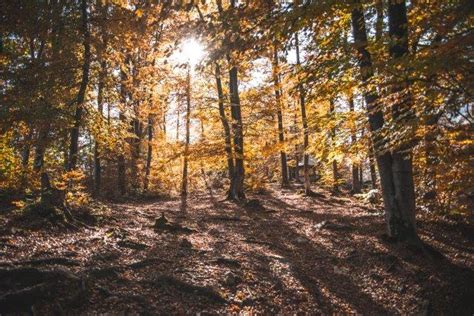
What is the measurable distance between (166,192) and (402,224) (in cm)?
1529

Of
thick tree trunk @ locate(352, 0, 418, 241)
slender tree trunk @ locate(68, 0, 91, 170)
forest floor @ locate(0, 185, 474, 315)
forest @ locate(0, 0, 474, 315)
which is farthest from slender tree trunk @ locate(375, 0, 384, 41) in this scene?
slender tree trunk @ locate(68, 0, 91, 170)

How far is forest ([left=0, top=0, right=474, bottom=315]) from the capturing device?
217 inches

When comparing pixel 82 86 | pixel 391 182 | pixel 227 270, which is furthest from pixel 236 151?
pixel 227 270

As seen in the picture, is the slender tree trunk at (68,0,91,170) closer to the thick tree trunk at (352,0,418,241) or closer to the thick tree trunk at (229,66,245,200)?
the thick tree trunk at (352,0,418,241)

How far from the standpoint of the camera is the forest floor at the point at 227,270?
5.46 m

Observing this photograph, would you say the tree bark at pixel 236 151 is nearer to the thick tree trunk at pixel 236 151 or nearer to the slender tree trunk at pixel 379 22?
the thick tree trunk at pixel 236 151

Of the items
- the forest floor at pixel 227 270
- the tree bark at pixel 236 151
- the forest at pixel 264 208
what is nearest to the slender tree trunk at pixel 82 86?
the forest at pixel 264 208

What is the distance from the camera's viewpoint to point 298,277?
7.34 meters

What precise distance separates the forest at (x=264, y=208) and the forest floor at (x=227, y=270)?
4cm

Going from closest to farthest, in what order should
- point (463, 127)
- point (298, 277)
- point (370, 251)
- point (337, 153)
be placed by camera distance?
1. point (463, 127)
2. point (298, 277)
3. point (370, 251)
4. point (337, 153)

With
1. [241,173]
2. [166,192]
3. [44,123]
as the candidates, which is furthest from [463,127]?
[166,192]

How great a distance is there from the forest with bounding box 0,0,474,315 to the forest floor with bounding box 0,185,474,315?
0.04m

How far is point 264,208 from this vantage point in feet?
50.1

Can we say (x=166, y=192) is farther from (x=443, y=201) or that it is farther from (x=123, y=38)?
(x=443, y=201)
